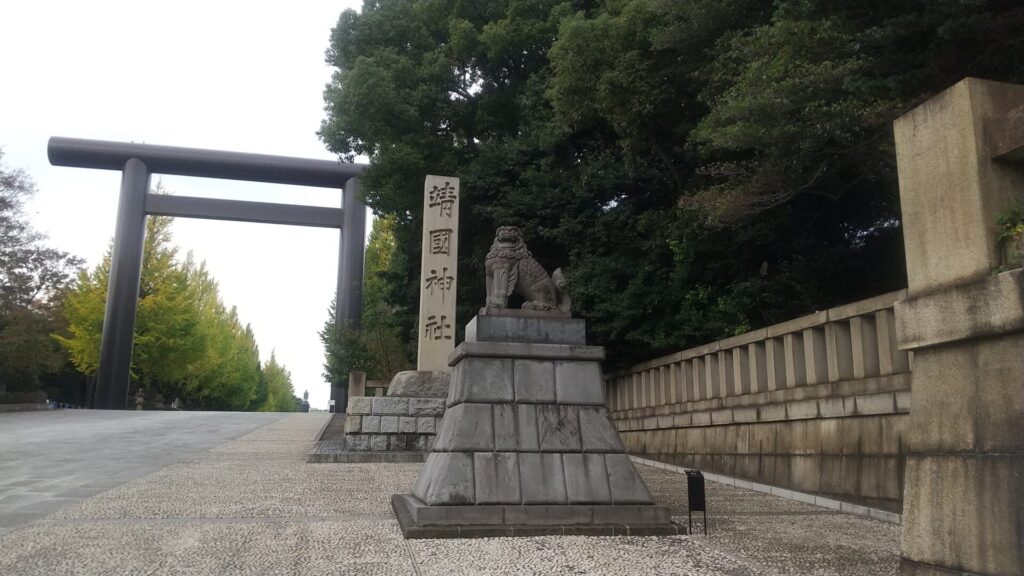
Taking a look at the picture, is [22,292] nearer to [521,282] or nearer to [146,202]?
[146,202]

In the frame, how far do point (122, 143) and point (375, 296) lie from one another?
964cm

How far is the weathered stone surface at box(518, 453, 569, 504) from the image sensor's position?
4.36m

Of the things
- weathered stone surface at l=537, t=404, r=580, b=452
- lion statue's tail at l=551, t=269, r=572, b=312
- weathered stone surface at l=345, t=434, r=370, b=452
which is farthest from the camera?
weathered stone surface at l=345, t=434, r=370, b=452

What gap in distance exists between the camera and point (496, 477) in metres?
4.37

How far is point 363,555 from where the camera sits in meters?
3.70

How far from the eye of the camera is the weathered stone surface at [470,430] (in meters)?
4.41

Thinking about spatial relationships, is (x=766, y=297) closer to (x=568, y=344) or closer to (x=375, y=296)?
(x=568, y=344)

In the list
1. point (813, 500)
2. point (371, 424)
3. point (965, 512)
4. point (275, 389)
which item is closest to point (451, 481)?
point (965, 512)

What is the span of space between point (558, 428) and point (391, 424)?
5.41 metres

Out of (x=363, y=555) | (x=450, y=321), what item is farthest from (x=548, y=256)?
(x=363, y=555)

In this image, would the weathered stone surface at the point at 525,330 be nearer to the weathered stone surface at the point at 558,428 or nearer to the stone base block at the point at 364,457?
the weathered stone surface at the point at 558,428

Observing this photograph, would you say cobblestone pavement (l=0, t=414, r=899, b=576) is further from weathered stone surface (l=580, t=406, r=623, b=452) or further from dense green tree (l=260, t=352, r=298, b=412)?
dense green tree (l=260, t=352, r=298, b=412)

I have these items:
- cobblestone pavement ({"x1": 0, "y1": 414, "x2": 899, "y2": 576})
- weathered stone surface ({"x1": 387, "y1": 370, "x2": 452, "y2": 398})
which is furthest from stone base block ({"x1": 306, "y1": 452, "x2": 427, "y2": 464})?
cobblestone pavement ({"x1": 0, "y1": 414, "x2": 899, "y2": 576})

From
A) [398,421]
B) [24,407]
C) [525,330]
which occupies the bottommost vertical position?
[398,421]
